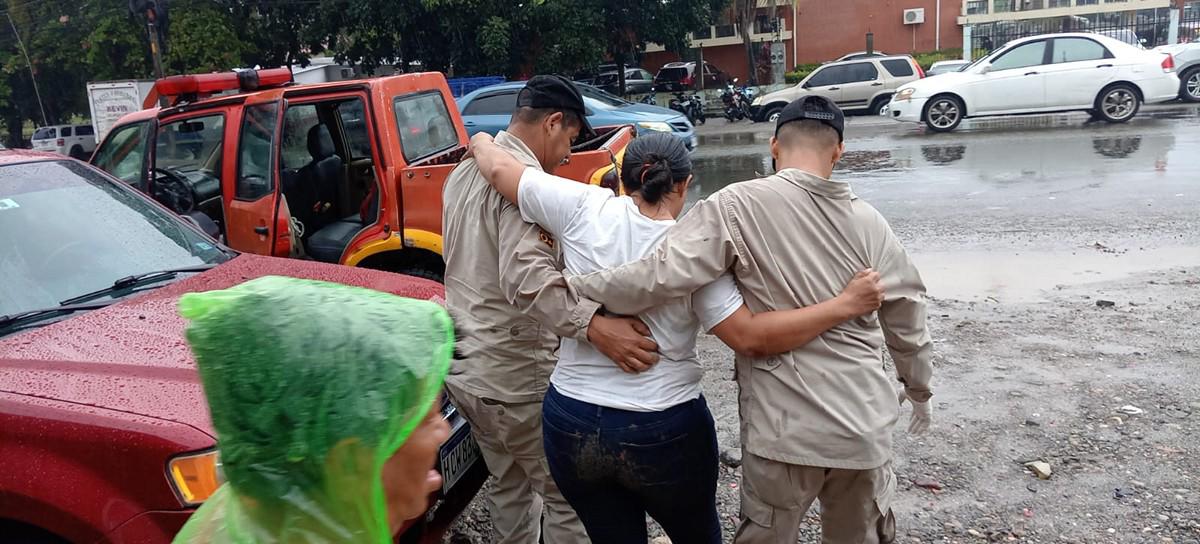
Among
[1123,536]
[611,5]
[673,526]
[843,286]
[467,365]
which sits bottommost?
[1123,536]

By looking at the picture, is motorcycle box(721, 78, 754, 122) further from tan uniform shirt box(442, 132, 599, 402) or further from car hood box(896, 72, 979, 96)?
tan uniform shirt box(442, 132, 599, 402)

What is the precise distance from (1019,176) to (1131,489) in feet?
26.8

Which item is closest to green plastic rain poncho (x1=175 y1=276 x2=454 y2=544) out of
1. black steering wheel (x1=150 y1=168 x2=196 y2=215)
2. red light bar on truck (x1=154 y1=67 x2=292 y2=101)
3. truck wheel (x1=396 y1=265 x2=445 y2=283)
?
truck wheel (x1=396 y1=265 x2=445 y2=283)

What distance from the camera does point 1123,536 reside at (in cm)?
312

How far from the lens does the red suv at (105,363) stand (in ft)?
7.32

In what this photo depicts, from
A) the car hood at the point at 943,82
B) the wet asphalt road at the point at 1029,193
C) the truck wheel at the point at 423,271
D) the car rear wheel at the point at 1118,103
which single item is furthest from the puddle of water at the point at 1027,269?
the car hood at the point at 943,82

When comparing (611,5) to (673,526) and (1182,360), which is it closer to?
(1182,360)

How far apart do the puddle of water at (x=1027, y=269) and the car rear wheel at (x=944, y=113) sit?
941cm

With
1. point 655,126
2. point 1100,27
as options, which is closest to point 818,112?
point 655,126

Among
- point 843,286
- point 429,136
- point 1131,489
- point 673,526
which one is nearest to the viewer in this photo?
point 843,286

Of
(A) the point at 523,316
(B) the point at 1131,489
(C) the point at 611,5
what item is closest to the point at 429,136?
(A) the point at 523,316

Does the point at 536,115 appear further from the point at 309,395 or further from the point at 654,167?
the point at 309,395

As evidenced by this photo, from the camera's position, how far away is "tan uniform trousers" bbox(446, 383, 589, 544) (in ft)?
8.78

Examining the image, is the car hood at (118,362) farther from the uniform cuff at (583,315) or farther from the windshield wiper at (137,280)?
the uniform cuff at (583,315)
